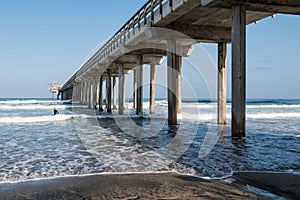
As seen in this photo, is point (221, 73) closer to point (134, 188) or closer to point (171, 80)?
point (171, 80)

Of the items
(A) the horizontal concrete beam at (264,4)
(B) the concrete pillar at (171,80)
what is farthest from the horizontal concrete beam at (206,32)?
(A) the horizontal concrete beam at (264,4)

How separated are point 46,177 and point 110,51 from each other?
18385mm

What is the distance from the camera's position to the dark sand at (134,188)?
3818 millimetres

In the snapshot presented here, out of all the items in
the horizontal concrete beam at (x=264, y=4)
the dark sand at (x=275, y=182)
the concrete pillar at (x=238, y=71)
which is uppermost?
the horizontal concrete beam at (x=264, y=4)

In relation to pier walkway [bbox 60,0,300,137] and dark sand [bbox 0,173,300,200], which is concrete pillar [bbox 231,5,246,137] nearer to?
pier walkway [bbox 60,0,300,137]

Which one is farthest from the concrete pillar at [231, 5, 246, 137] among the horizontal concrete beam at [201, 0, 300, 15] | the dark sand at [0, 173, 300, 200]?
the dark sand at [0, 173, 300, 200]

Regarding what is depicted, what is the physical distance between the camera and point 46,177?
501 cm

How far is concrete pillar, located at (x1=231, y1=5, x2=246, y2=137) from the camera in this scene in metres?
9.94

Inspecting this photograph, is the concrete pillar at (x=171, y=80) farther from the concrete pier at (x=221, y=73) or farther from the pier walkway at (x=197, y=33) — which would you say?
the concrete pier at (x=221, y=73)

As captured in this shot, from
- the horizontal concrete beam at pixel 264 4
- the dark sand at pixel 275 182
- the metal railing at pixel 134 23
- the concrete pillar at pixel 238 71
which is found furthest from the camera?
the metal railing at pixel 134 23

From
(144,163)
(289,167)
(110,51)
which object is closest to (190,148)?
(144,163)

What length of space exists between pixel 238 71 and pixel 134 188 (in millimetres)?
6998

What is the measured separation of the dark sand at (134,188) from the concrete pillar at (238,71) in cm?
530

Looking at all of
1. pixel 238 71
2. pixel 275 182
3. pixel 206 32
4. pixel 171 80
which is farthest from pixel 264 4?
pixel 275 182
